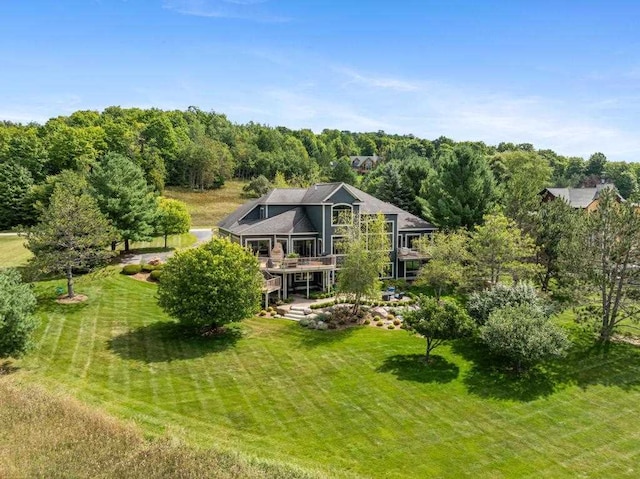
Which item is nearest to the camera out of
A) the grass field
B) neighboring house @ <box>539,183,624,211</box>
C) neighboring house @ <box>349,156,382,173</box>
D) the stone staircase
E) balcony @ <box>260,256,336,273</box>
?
the stone staircase

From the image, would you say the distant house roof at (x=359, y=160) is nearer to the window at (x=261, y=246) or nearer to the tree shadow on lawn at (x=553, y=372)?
the window at (x=261, y=246)

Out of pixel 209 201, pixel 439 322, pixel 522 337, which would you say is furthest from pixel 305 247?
pixel 209 201

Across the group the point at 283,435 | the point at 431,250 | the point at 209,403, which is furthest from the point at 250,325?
the point at 431,250

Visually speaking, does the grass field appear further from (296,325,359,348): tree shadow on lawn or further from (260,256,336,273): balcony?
(296,325,359,348): tree shadow on lawn

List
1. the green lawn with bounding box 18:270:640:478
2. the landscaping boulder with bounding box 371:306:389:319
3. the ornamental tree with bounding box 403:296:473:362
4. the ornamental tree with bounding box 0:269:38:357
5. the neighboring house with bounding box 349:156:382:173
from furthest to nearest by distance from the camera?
the neighboring house with bounding box 349:156:382:173 < the landscaping boulder with bounding box 371:306:389:319 < the ornamental tree with bounding box 403:296:473:362 < the ornamental tree with bounding box 0:269:38:357 < the green lawn with bounding box 18:270:640:478

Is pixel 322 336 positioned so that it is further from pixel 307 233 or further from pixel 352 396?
pixel 307 233

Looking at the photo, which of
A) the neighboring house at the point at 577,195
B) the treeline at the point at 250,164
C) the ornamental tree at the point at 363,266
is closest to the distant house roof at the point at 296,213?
the treeline at the point at 250,164

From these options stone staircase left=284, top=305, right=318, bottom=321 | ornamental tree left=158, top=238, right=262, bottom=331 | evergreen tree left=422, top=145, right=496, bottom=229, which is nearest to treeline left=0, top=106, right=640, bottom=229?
evergreen tree left=422, top=145, right=496, bottom=229
